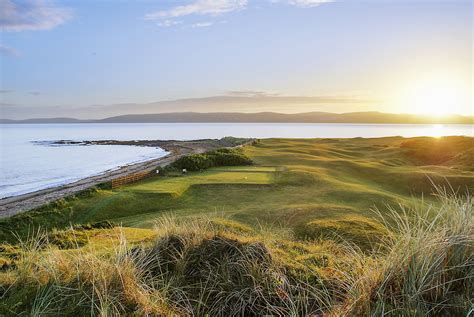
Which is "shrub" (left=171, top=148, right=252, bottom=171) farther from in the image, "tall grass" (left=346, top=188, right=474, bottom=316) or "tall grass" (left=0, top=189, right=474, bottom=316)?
"tall grass" (left=346, top=188, right=474, bottom=316)

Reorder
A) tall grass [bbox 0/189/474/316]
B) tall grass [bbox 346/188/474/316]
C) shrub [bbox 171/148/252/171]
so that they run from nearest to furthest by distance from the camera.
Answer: tall grass [bbox 346/188/474/316] → tall grass [bbox 0/189/474/316] → shrub [bbox 171/148/252/171]

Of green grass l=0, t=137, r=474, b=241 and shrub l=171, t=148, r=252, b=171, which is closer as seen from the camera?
green grass l=0, t=137, r=474, b=241

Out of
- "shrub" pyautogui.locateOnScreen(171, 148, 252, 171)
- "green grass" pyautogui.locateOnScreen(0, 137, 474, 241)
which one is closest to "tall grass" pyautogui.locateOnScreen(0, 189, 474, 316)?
"green grass" pyautogui.locateOnScreen(0, 137, 474, 241)

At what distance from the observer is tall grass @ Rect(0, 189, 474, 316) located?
507 centimetres

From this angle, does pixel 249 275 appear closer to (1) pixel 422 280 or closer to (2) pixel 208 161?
(1) pixel 422 280

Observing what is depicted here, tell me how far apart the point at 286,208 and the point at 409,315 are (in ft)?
45.0

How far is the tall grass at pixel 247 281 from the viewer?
16.6ft

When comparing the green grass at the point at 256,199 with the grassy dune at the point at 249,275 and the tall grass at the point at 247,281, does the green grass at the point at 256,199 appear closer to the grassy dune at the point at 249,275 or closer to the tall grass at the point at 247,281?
the grassy dune at the point at 249,275

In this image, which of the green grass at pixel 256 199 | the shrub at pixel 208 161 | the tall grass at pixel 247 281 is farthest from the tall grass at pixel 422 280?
the shrub at pixel 208 161

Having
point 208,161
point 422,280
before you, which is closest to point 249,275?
point 422,280

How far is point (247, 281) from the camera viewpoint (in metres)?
Result: 6.31

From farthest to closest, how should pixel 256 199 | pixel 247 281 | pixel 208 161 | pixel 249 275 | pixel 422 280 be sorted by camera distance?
pixel 208 161 → pixel 256 199 → pixel 247 281 → pixel 249 275 → pixel 422 280

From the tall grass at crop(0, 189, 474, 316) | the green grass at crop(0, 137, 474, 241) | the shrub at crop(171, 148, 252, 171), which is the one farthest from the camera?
the shrub at crop(171, 148, 252, 171)

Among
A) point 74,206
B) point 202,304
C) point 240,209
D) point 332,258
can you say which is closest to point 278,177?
point 240,209
